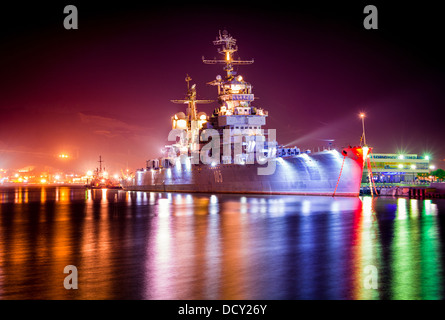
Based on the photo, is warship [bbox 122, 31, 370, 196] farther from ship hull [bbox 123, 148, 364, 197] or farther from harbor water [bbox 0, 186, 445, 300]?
harbor water [bbox 0, 186, 445, 300]

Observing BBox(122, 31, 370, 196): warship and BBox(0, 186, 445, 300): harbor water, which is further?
BBox(122, 31, 370, 196): warship

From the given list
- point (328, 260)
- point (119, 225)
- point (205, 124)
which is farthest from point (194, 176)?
point (328, 260)

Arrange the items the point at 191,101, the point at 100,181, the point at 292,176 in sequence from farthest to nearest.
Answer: the point at 100,181
the point at 191,101
the point at 292,176

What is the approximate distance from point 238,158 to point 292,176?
22.3 ft

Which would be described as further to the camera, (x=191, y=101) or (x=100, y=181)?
(x=100, y=181)

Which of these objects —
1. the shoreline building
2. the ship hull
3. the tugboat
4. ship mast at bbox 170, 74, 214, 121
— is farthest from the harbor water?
the tugboat

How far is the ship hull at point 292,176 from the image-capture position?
29828 millimetres

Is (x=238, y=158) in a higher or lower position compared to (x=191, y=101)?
lower

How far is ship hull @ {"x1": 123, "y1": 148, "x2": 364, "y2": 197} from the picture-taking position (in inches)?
1174

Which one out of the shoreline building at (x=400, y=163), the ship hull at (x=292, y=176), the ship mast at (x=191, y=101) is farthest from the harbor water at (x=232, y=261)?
the shoreline building at (x=400, y=163)

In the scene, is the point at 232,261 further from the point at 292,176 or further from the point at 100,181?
the point at 100,181

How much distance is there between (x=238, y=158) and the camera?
128 ft

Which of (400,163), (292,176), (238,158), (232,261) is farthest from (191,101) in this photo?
(232,261)
